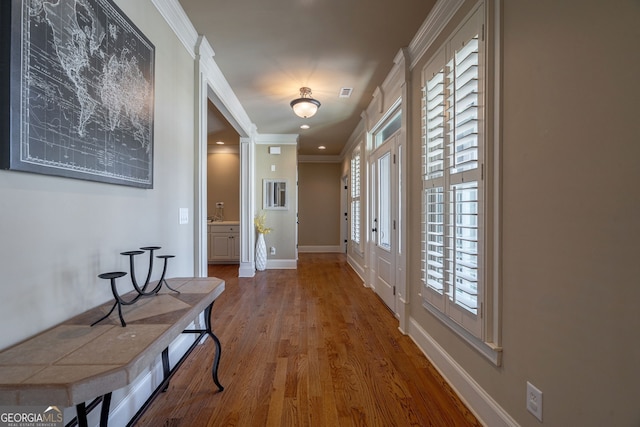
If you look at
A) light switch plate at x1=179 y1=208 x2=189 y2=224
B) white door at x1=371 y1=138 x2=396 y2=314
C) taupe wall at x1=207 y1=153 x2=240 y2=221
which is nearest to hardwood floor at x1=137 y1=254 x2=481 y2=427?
white door at x1=371 y1=138 x2=396 y2=314

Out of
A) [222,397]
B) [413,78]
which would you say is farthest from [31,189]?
[413,78]

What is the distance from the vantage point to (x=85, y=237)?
1.29 metres

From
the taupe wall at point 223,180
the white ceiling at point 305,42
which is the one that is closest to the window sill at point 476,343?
the white ceiling at point 305,42

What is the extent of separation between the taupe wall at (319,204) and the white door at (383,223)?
377 centimetres

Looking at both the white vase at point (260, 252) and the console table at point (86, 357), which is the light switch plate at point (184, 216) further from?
the white vase at point (260, 252)

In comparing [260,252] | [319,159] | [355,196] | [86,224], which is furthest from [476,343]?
[319,159]

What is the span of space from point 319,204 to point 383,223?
4.25 metres

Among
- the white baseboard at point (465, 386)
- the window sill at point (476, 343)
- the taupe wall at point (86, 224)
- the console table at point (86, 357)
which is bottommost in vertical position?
the white baseboard at point (465, 386)

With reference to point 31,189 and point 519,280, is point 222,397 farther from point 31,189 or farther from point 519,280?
point 519,280

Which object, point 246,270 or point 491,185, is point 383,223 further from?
point 246,270

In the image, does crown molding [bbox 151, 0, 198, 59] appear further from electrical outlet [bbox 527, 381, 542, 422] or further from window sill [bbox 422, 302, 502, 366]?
electrical outlet [bbox 527, 381, 542, 422]

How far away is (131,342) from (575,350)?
5.31ft

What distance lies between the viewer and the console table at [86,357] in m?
0.75

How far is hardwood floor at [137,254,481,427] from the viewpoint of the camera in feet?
5.31
